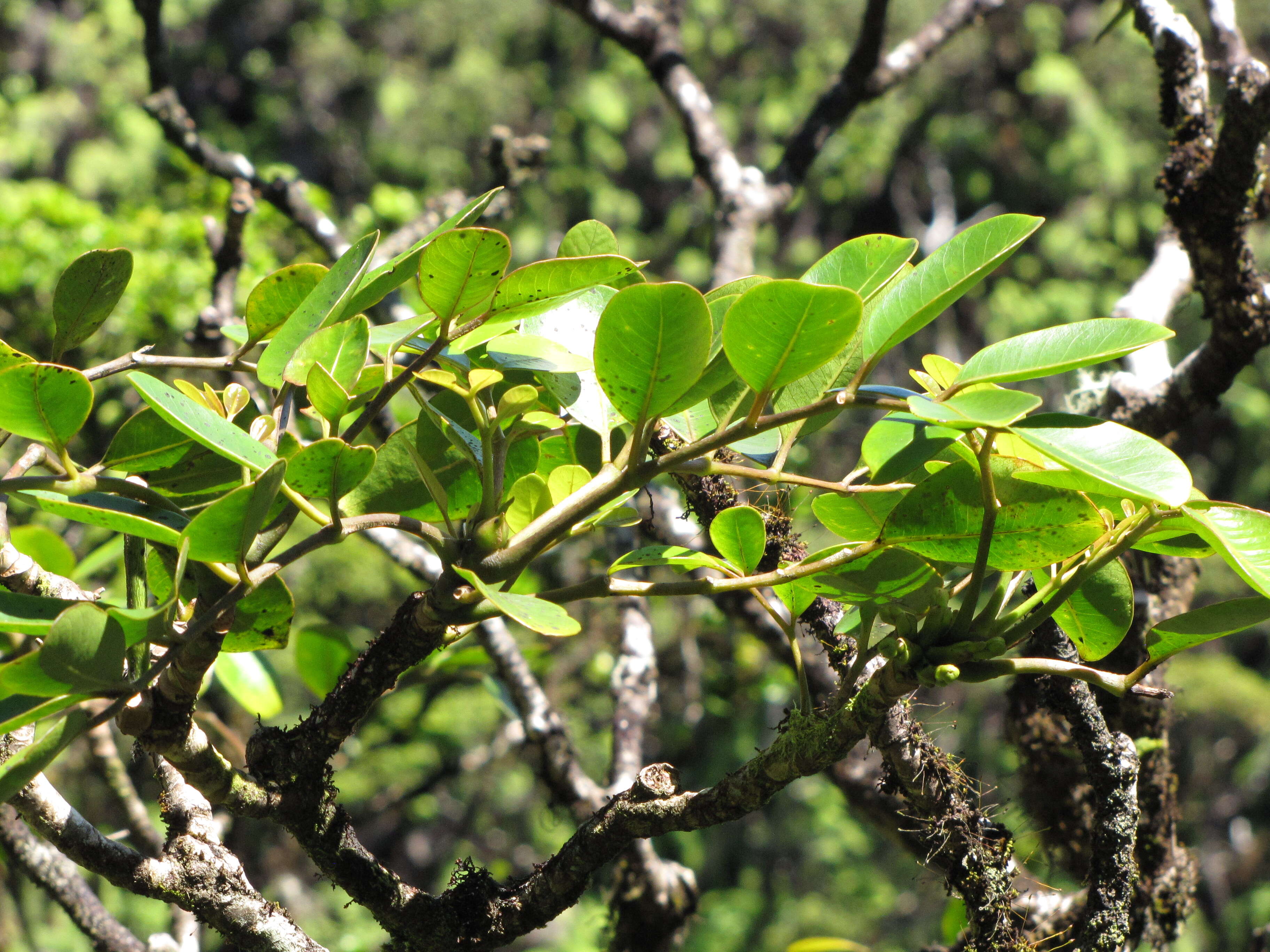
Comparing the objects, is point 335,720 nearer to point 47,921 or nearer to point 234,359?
point 234,359

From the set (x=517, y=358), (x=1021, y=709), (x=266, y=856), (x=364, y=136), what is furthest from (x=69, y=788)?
(x=364, y=136)

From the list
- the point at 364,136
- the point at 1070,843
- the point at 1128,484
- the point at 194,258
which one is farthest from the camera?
the point at 364,136

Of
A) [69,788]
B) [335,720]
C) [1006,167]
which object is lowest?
[1006,167]

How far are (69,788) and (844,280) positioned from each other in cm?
352

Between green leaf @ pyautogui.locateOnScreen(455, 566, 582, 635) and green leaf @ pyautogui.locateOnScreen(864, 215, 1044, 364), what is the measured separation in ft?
0.55

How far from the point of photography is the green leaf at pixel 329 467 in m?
0.37

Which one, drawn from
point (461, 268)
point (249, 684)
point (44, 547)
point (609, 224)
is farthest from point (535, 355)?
point (609, 224)

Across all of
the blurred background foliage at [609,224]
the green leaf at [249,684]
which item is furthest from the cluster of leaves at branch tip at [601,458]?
the blurred background foliage at [609,224]

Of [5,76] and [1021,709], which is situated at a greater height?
[5,76]

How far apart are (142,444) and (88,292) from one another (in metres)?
0.08

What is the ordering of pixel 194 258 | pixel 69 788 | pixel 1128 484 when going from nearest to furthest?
pixel 1128 484 < pixel 194 258 < pixel 69 788

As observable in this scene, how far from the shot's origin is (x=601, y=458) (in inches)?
20.7

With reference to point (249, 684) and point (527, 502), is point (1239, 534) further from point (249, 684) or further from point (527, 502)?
point (249, 684)

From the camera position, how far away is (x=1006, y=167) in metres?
8.97
